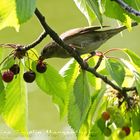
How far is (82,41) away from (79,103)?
140 mm

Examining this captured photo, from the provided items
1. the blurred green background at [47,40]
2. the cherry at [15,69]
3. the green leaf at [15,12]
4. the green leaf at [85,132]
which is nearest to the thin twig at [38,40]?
the cherry at [15,69]

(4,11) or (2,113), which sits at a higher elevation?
(4,11)

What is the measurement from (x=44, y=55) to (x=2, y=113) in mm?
130

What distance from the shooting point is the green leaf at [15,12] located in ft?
2.23

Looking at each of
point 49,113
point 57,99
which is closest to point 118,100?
point 57,99

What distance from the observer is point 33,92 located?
3.33m

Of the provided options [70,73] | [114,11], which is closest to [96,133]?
[70,73]

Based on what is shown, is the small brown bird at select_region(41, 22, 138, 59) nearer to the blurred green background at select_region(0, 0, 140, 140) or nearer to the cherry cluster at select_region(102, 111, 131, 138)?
the cherry cluster at select_region(102, 111, 131, 138)

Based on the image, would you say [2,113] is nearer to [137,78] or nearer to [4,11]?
[137,78]

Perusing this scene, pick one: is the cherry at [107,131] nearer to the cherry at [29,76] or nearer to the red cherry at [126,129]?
the red cherry at [126,129]

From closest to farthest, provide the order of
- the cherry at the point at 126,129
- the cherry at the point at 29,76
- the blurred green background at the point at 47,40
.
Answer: the cherry at the point at 29,76 < the cherry at the point at 126,129 < the blurred green background at the point at 47,40

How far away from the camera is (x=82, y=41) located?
1081mm

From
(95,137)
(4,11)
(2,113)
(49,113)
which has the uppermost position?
(4,11)

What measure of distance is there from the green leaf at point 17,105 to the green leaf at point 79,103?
0.26 feet
